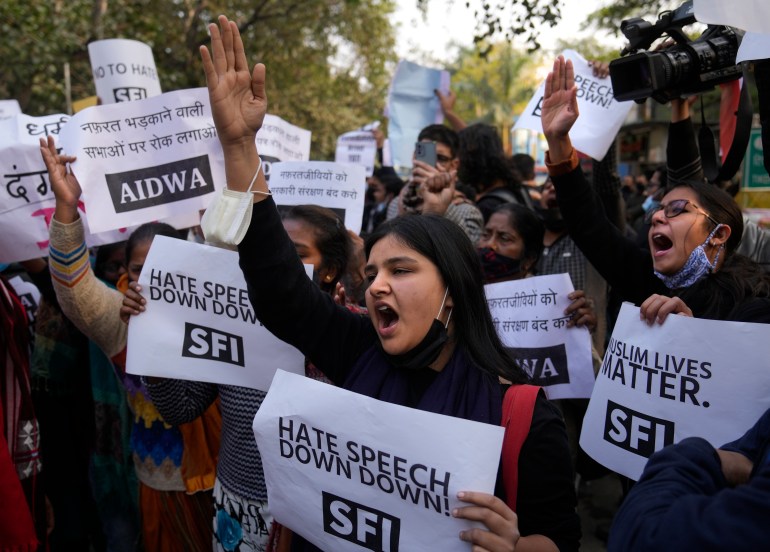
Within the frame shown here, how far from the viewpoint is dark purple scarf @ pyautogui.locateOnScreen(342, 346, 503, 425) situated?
1.70m

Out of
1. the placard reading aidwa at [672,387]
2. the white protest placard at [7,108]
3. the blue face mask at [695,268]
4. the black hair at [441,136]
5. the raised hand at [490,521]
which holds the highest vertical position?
the white protest placard at [7,108]

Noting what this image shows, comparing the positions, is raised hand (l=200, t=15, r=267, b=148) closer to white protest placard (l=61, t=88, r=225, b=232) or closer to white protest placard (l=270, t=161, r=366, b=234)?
white protest placard (l=61, t=88, r=225, b=232)

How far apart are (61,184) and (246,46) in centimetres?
1328

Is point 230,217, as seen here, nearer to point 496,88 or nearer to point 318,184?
point 318,184

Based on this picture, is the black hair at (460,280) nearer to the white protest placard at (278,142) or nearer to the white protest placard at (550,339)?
the white protest placard at (550,339)

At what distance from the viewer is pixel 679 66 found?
8.83 ft

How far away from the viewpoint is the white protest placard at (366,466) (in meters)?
1.55

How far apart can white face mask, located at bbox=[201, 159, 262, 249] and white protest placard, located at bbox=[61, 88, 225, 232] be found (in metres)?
1.48

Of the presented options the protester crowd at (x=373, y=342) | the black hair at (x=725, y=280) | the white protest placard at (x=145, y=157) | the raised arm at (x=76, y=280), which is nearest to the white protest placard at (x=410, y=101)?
the protester crowd at (x=373, y=342)

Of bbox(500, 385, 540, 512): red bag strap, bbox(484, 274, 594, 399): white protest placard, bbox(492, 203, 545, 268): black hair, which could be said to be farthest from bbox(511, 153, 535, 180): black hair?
bbox(500, 385, 540, 512): red bag strap

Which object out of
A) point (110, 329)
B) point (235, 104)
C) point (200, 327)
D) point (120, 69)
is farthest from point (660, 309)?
point (120, 69)

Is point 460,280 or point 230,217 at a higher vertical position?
point 230,217

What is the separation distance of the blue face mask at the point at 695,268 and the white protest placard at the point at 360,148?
4741 mm

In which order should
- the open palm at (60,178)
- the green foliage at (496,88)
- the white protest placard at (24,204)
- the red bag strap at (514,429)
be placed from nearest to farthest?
the red bag strap at (514,429) → the open palm at (60,178) → the white protest placard at (24,204) → the green foliage at (496,88)
